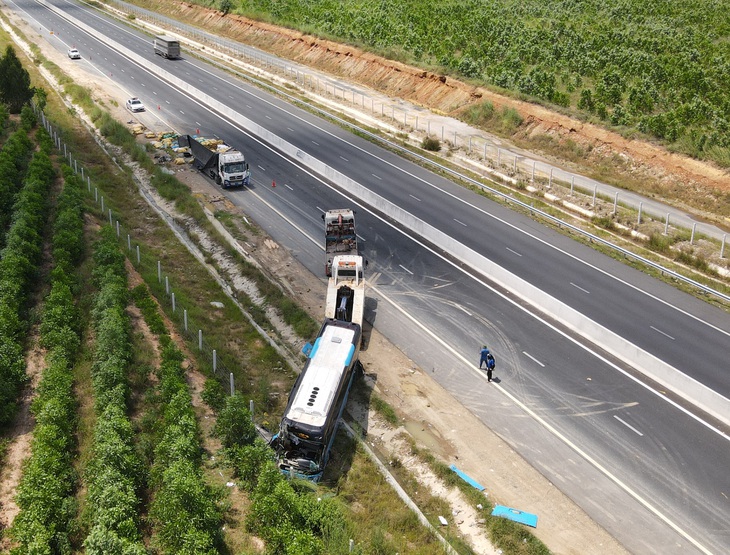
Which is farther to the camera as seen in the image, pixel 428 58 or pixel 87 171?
pixel 428 58

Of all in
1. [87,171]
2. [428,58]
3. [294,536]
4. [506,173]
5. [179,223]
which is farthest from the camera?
[428,58]

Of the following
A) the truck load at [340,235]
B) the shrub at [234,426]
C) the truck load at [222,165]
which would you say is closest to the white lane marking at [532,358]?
the truck load at [340,235]

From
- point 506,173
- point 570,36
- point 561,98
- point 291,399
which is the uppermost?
point 570,36

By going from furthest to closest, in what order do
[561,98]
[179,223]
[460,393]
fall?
[561,98]
[179,223]
[460,393]

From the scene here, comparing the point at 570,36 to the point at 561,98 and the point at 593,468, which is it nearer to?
the point at 561,98

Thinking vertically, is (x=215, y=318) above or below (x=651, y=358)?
below

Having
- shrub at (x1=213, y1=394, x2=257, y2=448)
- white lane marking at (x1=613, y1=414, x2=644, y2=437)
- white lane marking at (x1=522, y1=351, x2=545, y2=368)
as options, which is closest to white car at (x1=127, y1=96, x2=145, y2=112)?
white lane marking at (x1=522, y1=351, x2=545, y2=368)

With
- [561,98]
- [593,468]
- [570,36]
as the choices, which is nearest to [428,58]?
[570,36]

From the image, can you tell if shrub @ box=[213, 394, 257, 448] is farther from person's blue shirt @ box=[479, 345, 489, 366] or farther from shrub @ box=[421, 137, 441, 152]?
shrub @ box=[421, 137, 441, 152]
